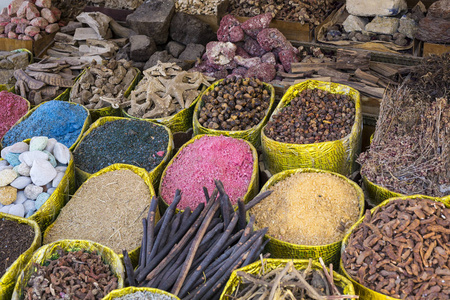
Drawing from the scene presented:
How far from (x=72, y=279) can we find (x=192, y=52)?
2.58 meters

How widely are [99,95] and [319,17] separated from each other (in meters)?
2.11

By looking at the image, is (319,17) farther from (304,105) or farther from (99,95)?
(99,95)

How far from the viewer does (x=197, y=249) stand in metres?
2.04

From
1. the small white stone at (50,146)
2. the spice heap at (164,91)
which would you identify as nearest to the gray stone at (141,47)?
the spice heap at (164,91)

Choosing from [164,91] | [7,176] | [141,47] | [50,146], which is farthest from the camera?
[141,47]

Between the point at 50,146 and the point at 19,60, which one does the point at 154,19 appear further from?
the point at 50,146

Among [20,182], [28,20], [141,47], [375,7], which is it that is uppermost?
[375,7]

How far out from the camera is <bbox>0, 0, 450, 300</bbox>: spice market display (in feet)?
6.33

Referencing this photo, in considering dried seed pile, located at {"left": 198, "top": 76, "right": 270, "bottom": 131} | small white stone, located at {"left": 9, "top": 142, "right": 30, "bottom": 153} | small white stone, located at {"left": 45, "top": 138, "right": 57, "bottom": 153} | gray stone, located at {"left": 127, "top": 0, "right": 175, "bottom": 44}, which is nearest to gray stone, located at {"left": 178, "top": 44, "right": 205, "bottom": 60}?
gray stone, located at {"left": 127, "top": 0, "right": 175, "bottom": 44}

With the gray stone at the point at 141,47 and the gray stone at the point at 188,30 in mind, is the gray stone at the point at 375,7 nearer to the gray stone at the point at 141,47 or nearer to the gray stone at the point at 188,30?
the gray stone at the point at 188,30

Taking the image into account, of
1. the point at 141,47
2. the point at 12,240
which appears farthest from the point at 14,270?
the point at 141,47

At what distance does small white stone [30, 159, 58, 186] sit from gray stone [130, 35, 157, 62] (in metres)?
1.72

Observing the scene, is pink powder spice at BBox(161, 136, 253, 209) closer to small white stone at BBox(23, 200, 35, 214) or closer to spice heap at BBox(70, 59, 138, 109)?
small white stone at BBox(23, 200, 35, 214)

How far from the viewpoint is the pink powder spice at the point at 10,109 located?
11.3 feet
